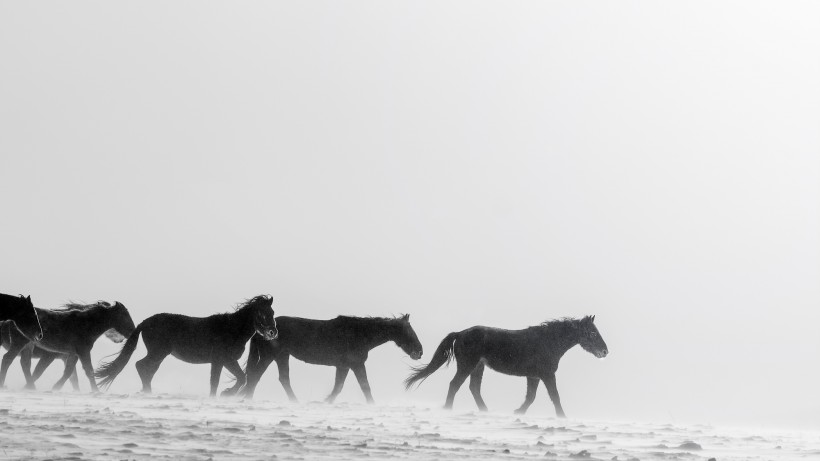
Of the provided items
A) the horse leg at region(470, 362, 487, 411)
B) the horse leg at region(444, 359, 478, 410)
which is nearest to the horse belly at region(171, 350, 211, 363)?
the horse leg at region(444, 359, 478, 410)

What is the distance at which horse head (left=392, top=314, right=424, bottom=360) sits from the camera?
74.4ft

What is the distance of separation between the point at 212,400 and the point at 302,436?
696 centimetres

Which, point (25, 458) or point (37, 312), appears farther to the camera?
point (37, 312)

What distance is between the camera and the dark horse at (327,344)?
22.3 meters

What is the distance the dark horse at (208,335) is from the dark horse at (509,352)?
3338 mm

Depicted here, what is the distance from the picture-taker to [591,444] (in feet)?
46.2

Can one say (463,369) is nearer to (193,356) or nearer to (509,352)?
(509,352)

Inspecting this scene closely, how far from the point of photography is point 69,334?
22.2m

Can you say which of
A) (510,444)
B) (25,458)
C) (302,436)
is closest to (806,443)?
(510,444)

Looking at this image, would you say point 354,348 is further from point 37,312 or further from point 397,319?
point 37,312

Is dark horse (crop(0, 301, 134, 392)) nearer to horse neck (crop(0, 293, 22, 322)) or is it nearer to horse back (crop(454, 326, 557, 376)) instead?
horse neck (crop(0, 293, 22, 322))

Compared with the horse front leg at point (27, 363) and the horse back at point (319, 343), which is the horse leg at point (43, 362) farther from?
the horse back at point (319, 343)

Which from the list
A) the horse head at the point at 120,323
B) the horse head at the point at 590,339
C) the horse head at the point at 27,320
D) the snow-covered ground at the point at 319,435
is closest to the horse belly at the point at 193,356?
the horse head at the point at 120,323

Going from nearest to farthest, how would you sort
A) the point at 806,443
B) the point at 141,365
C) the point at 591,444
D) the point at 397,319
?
the point at 591,444 < the point at 806,443 < the point at 141,365 < the point at 397,319
